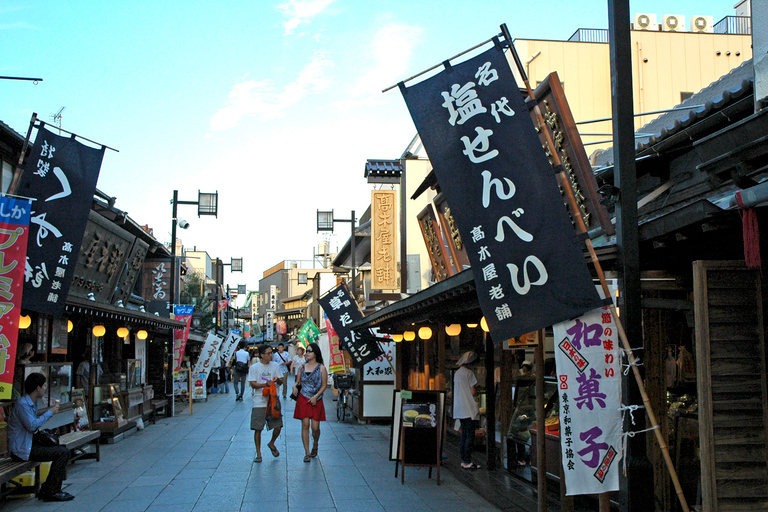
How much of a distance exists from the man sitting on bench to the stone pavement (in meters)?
0.24

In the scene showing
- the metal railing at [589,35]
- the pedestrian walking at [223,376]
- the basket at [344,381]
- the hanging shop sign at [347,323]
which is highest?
the metal railing at [589,35]

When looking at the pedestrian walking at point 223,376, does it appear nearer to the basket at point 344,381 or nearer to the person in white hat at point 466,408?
the basket at point 344,381

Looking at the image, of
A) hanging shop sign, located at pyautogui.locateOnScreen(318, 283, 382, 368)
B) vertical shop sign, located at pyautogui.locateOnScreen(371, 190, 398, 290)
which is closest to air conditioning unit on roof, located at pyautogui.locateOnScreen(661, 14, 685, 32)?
vertical shop sign, located at pyautogui.locateOnScreen(371, 190, 398, 290)

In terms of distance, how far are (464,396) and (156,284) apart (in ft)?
56.8

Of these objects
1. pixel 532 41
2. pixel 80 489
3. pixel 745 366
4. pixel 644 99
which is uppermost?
pixel 532 41

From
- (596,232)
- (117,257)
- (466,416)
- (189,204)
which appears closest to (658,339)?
(596,232)

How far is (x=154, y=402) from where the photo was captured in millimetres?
20828

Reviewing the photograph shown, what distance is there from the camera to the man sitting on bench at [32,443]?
29.8 ft

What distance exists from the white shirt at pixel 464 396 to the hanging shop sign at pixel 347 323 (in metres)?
7.18

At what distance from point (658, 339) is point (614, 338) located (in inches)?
104

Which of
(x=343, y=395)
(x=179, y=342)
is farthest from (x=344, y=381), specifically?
(x=179, y=342)

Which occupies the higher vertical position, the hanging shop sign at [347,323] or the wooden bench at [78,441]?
the hanging shop sign at [347,323]

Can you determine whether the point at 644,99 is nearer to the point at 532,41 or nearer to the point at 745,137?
the point at 532,41

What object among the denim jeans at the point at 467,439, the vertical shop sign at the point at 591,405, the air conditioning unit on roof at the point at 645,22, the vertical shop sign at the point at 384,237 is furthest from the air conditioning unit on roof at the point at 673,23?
the vertical shop sign at the point at 591,405
